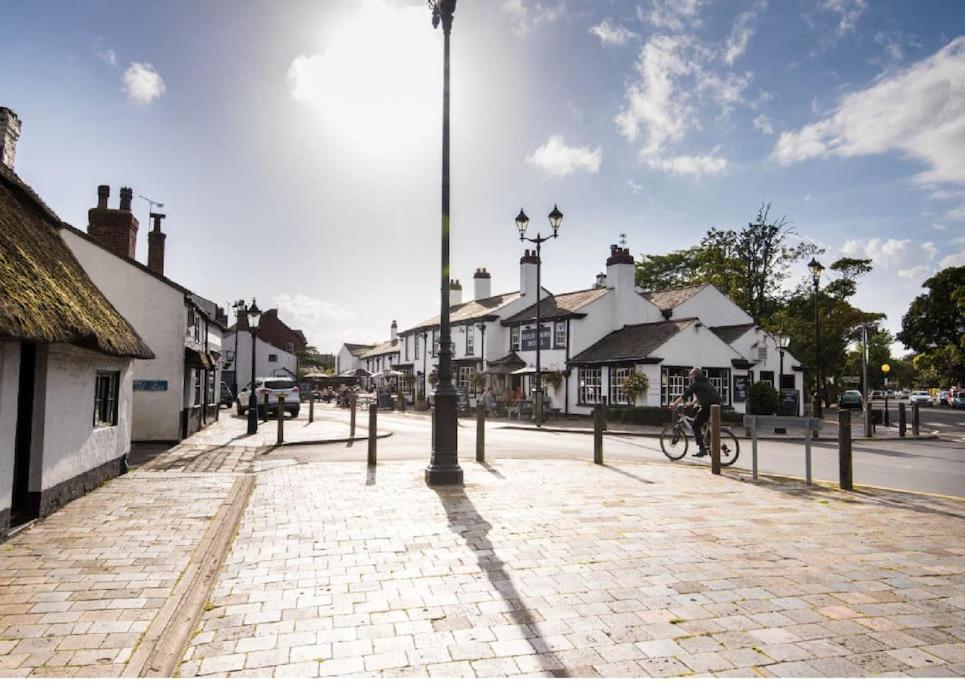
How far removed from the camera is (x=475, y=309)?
40.7m

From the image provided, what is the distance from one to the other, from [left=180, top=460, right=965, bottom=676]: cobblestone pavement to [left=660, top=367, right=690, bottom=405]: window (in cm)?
1818

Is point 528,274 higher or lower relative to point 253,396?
higher

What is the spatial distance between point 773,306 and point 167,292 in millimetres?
44158

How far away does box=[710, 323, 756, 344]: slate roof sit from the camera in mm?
30859

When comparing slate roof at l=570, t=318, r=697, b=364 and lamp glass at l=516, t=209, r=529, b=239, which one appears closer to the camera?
lamp glass at l=516, t=209, r=529, b=239

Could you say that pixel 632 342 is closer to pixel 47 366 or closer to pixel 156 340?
pixel 156 340

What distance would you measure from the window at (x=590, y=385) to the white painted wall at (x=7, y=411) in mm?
24882

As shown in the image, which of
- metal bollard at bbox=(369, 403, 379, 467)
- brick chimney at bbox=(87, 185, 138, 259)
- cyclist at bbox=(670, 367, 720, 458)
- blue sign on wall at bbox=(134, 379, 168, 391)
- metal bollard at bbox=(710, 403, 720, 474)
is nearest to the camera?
metal bollard at bbox=(710, 403, 720, 474)

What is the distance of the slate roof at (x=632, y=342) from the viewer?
1047 inches

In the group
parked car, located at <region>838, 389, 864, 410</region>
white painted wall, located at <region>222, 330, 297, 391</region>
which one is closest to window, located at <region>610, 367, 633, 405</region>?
parked car, located at <region>838, 389, 864, 410</region>

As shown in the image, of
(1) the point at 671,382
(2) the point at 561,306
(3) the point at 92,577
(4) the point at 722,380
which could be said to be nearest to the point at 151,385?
(3) the point at 92,577

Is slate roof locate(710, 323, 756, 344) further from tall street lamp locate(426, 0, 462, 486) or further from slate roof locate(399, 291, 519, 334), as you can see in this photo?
tall street lamp locate(426, 0, 462, 486)

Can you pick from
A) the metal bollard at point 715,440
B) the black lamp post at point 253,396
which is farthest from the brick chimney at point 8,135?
the metal bollard at point 715,440

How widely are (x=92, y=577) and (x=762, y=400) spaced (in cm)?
2858
